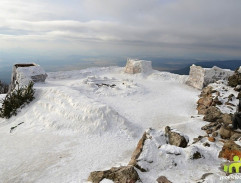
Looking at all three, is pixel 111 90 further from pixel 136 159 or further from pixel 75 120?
pixel 136 159

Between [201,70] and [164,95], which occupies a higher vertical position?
[201,70]

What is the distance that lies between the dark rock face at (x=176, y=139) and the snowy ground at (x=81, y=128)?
2251 mm

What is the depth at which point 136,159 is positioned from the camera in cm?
693

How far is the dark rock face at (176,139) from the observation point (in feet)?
27.5

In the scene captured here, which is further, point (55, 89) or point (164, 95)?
point (164, 95)

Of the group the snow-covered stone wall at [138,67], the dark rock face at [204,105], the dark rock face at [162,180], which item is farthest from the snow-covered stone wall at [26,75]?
the dark rock face at [162,180]

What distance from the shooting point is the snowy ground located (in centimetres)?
827

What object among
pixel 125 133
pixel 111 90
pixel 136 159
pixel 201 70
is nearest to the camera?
pixel 136 159

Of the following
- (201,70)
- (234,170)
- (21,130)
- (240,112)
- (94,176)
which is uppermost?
(201,70)

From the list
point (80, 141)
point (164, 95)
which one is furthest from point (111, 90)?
point (80, 141)

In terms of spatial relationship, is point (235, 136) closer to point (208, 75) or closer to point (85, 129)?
point (85, 129)

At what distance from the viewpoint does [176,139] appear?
8.59 metres

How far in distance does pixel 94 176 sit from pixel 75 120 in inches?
261

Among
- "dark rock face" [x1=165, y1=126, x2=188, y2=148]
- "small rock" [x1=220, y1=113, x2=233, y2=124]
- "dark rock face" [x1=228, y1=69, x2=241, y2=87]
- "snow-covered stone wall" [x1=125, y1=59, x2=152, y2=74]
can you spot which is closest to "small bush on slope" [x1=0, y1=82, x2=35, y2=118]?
"dark rock face" [x1=165, y1=126, x2=188, y2=148]
